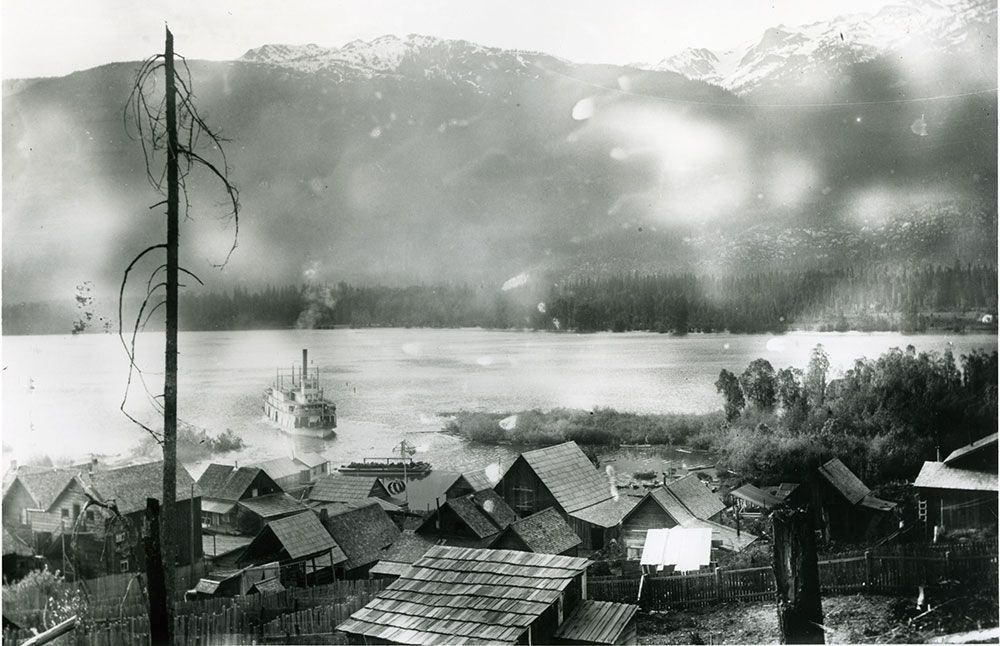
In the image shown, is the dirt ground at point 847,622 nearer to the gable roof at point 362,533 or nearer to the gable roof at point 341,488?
the gable roof at point 362,533

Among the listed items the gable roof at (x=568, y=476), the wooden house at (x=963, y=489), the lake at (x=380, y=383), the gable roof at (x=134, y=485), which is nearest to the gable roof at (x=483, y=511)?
the lake at (x=380, y=383)

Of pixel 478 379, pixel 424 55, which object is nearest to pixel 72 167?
pixel 424 55

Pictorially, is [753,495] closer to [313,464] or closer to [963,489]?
[963,489]

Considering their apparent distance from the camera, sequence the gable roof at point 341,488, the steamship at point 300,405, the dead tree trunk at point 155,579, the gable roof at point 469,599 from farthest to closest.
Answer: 1. the gable roof at point 341,488
2. the steamship at point 300,405
3. the gable roof at point 469,599
4. the dead tree trunk at point 155,579

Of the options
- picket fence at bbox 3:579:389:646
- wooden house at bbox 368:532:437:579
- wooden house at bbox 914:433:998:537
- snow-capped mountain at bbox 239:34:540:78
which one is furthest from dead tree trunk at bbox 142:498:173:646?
wooden house at bbox 914:433:998:537

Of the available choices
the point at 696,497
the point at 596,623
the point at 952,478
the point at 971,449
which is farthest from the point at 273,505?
the point at 971,449

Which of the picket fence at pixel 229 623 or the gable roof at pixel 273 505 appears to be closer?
the picket fence at pixel 229 623
